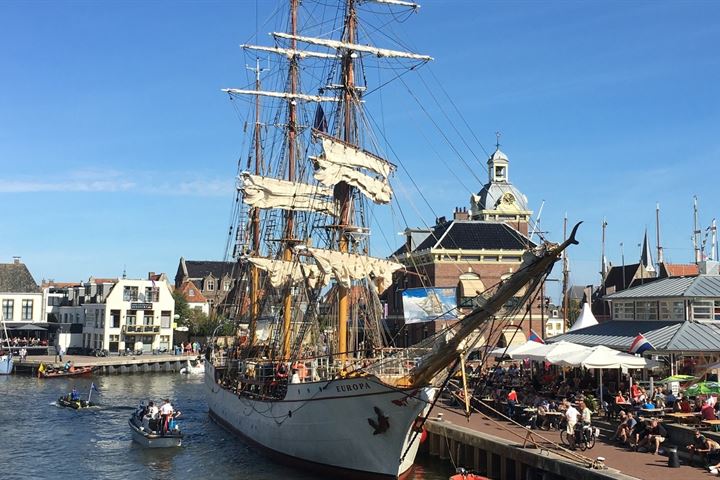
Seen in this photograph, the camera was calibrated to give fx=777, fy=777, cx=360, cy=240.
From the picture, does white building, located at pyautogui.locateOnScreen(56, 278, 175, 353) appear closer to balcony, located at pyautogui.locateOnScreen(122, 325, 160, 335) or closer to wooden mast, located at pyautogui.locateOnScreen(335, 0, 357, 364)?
balcony, located at pyautogui.locateOnScreen(122, 325, 160, 335)

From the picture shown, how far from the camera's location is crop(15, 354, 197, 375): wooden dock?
79875 mm

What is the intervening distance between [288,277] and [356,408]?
1805 cm

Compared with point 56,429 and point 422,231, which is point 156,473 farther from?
point 422,231

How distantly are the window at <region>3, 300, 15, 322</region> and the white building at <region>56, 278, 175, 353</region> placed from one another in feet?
24.9

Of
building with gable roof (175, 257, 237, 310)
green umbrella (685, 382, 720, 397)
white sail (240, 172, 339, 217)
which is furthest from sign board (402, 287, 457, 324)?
building with gable roof (175, 257, 237, 310)

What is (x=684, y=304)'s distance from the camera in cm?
3828

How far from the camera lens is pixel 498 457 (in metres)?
28.3

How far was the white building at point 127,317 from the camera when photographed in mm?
92062

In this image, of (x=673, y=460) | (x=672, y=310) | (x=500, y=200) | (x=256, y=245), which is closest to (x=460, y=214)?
(x=500, y=200)

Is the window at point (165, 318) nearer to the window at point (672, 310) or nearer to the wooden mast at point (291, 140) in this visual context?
the wooden mast at point (291, 140)

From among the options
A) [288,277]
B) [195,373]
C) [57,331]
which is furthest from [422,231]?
[57,331]

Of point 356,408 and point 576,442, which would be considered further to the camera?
point 356,408

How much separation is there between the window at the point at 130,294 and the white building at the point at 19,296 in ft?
49.1

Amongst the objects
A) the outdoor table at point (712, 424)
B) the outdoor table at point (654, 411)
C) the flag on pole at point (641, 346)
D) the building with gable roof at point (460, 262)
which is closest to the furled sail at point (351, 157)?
the flag on pole at point (641, 346)
